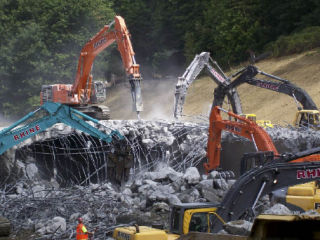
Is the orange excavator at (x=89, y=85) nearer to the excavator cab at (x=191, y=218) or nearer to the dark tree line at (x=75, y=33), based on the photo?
the excavator cab at (x=191, y=218)

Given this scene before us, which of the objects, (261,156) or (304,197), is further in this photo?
(261,156)

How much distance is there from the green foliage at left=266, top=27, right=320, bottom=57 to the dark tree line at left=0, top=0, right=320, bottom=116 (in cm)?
14

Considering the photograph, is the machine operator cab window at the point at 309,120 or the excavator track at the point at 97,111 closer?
the machine operator cab window at the point at 309,120

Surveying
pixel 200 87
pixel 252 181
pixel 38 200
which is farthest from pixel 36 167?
pixel 200 87

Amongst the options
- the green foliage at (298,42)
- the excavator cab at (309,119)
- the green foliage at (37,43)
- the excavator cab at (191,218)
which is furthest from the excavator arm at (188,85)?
the green foliage at (37,43)

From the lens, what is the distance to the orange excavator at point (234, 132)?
16.7 meters

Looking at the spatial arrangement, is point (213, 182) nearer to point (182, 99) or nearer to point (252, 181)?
point (252, 181)

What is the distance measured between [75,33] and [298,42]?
16.8 meters

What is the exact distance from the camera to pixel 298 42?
43.9 meters

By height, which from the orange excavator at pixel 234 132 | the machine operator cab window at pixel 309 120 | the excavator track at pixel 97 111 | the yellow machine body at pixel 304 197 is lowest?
the yellow machine body at pixel 304 197

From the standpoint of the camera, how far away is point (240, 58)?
50594 mm

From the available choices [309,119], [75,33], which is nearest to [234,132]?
[309,119]

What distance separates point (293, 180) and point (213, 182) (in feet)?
22.6

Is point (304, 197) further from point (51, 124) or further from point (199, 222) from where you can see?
point (51, 124)
